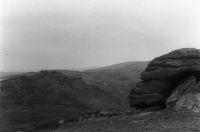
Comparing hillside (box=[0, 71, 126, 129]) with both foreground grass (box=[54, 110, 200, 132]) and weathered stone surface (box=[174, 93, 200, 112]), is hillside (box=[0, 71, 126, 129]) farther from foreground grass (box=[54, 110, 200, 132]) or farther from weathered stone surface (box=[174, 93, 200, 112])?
weathered stone surface (box=[174, 93, 200, 112])

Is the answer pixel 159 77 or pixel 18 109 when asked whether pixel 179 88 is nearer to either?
pixel 159 77

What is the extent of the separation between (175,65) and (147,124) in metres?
18.6

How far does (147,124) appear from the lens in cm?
4428

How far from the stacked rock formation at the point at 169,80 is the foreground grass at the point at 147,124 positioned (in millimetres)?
7747

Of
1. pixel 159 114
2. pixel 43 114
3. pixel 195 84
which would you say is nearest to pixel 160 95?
pixel 195 84

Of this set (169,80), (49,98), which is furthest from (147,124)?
(49,98)

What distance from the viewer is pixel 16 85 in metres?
165

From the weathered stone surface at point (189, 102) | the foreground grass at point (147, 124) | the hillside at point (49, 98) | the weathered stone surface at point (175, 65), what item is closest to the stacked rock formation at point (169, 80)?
the weathered stone surface at point (175, 65)

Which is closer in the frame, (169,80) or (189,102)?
(189,102)

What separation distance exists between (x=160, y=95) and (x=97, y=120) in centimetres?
1400

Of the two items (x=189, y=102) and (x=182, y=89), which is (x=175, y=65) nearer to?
(x=182, y=89)

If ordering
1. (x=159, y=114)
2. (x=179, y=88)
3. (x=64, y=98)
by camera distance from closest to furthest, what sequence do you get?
1. (x=159, y=114)
2. (x=179, y=88)
3. (x=64, y=98)

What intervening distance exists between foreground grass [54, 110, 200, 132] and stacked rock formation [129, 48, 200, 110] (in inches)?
305

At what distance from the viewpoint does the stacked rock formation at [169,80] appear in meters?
57.6
